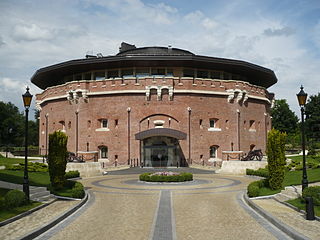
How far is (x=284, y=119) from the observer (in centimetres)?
7944

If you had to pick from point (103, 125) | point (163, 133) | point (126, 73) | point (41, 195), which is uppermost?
point (126, 73)

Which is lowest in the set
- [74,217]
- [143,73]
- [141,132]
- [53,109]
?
[74,217]

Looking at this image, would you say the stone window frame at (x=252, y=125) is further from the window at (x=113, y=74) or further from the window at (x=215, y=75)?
the window at (x=113, y=74)

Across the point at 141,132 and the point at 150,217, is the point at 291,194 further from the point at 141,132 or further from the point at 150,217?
the point at 141,132

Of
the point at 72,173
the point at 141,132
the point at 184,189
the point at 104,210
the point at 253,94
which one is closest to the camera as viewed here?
the point at 104,210

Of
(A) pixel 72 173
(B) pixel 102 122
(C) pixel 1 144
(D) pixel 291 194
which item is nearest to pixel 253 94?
(B) pixel 102 122

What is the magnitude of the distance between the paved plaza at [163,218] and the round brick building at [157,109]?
16.6 metres

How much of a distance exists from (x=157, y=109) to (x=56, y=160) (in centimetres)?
1952

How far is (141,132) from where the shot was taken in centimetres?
3306

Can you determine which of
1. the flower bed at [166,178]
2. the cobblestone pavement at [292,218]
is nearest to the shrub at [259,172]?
the flower bed at [166,178]

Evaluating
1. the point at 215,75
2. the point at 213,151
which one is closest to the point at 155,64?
the point at 215,75

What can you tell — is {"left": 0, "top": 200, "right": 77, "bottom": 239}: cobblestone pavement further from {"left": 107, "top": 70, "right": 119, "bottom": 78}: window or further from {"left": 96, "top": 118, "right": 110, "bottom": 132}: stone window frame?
{"left": 107, "top": 70, "right": 119, "bottom": 78}: window

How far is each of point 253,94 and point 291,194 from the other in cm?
2655

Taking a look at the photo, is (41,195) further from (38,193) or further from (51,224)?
(51,224)
